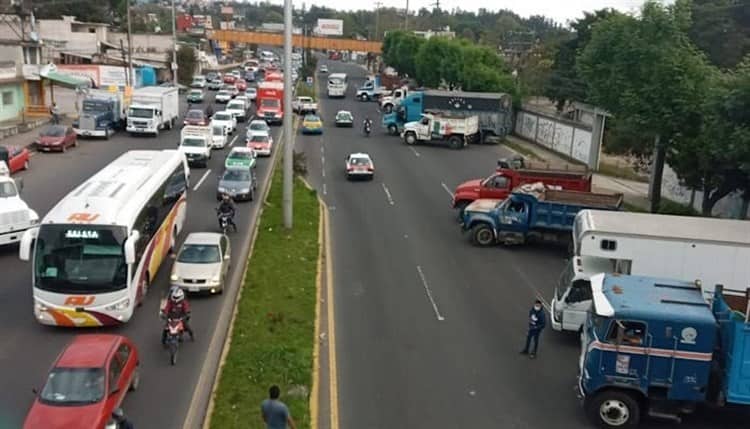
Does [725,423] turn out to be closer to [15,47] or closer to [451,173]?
[451,173]

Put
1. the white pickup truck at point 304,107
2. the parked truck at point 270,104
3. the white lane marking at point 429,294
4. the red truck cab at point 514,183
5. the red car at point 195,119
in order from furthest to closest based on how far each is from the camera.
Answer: the white pickup truck at point 304,107 → the parked truck at point 270,104 → the red car at point 195,119 → the red truck cab at point 514,183 → the white lane marking at point 429,294

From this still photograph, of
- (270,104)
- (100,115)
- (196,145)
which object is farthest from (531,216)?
(270,104)

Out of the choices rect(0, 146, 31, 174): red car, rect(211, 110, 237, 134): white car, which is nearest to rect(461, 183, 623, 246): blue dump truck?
rect(0, 146, 31, 174): red car

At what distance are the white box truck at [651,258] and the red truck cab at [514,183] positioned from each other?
1043 centimetres

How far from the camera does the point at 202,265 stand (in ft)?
64.1

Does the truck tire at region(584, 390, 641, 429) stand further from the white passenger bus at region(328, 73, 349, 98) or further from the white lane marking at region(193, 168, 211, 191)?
the white passenger bus at region(328, 73, 349, 98)

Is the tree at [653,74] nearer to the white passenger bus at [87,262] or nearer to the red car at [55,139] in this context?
the white passenger bus at [87,262]

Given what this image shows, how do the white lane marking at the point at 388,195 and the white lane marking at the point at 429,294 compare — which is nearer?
the white lane marking at the point at 429,294

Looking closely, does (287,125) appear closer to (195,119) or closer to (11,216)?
(11,216)

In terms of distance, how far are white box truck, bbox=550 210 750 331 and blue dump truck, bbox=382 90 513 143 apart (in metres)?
33.8

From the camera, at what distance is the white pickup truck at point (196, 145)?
37.4m

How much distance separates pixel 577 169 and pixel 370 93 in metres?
58.1

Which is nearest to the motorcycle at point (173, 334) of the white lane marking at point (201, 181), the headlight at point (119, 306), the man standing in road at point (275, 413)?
the headlight at point (119, 306)

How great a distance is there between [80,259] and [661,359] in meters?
12.4
